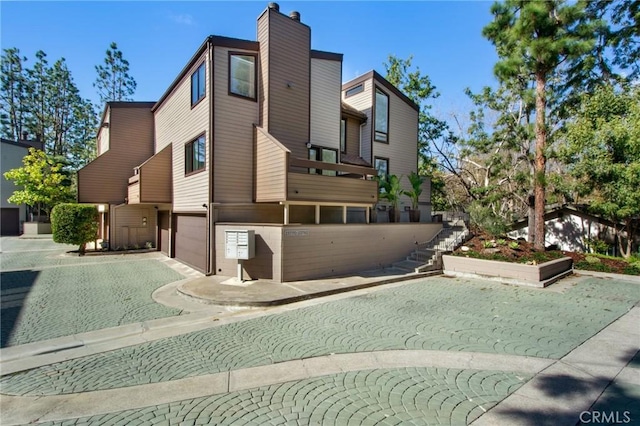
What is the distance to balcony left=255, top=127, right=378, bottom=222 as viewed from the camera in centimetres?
991

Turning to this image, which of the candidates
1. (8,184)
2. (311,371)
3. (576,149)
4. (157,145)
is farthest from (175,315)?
(8,184)

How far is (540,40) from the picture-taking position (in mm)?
12109

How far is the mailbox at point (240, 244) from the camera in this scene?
9367 millimetres

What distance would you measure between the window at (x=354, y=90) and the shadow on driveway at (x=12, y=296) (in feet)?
52.8

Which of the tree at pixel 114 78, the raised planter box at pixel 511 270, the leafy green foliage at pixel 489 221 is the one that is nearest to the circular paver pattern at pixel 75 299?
the raised planter box at pixel 511 270

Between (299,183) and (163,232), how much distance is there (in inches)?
417

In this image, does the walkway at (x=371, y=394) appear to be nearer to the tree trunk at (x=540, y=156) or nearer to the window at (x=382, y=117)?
the tree trunk at (x=540, y=156)

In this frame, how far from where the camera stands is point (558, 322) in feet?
21.6

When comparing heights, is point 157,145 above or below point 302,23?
below

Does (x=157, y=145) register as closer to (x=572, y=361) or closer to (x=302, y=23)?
(x=302, y=23)

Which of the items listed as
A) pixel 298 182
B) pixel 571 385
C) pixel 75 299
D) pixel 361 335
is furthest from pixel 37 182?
pixel 571 385

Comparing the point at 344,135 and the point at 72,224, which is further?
the point at 344,135

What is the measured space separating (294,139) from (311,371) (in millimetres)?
Answer: 9436

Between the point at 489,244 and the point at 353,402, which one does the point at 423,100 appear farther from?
the point at 353,402
